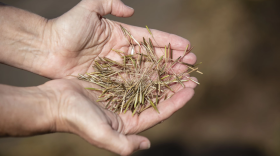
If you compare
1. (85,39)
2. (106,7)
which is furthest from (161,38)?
(85,39)

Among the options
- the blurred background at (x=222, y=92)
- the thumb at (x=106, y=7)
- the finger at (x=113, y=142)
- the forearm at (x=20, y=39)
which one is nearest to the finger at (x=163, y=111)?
the finger at (x=113, y=142)

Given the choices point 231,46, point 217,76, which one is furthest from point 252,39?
point 217,76

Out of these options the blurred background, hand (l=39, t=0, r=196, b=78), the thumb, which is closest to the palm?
hand (l=39, t=0, r=196, b=78)

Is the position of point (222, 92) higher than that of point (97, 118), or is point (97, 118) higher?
point (97, 118)

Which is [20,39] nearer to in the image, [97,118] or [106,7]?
[106,7]

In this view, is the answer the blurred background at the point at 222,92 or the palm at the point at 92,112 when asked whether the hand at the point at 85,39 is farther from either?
the blurred background at the point at 222,92

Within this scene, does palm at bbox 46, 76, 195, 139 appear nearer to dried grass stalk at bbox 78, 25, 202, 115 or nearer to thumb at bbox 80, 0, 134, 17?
dried grass stalk at bbox 78, 25, 202, 115

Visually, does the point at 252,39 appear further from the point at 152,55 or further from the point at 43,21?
the point at 43,21
